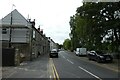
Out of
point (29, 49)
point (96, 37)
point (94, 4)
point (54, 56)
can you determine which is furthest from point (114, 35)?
point (54, 56)

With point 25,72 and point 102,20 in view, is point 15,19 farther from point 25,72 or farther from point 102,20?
point 25,72

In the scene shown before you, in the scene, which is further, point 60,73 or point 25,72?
point 25,72

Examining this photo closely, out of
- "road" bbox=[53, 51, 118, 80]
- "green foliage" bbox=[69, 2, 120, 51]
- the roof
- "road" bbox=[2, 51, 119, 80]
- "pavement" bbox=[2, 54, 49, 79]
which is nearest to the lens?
"road" bbox=[2, 51, 119, 80]

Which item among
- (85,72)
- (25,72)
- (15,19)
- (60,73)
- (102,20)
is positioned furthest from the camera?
(15,19)

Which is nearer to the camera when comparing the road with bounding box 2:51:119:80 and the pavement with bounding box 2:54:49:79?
the road with bounding box 2:51:119:80

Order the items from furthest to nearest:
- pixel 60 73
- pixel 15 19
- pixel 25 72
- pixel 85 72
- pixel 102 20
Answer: pixel 15 19
pixel 102 20
pixel 25 72
pixel 85 72
pixel 60 73

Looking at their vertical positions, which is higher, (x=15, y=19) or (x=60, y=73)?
(x=15, y=19)

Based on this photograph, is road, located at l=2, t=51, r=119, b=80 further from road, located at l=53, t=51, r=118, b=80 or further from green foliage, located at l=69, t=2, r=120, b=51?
green foliage, located at l=69, t=2, r=120, b=51

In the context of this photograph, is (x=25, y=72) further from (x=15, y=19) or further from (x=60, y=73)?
(x=15, y=19)

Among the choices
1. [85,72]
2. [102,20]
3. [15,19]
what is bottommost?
[85,72]

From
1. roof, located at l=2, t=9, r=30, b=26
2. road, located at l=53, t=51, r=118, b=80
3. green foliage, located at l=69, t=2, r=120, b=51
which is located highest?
roof, located at l=2, t=9, r=30, b=26

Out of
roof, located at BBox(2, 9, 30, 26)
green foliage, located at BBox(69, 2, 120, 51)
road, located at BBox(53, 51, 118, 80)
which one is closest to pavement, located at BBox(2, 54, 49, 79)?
road, located at BBox(53, 51, 118, 80)

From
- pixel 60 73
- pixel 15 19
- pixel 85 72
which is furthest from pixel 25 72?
pixel 15 19

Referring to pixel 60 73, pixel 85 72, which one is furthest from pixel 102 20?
pixel 60 73
